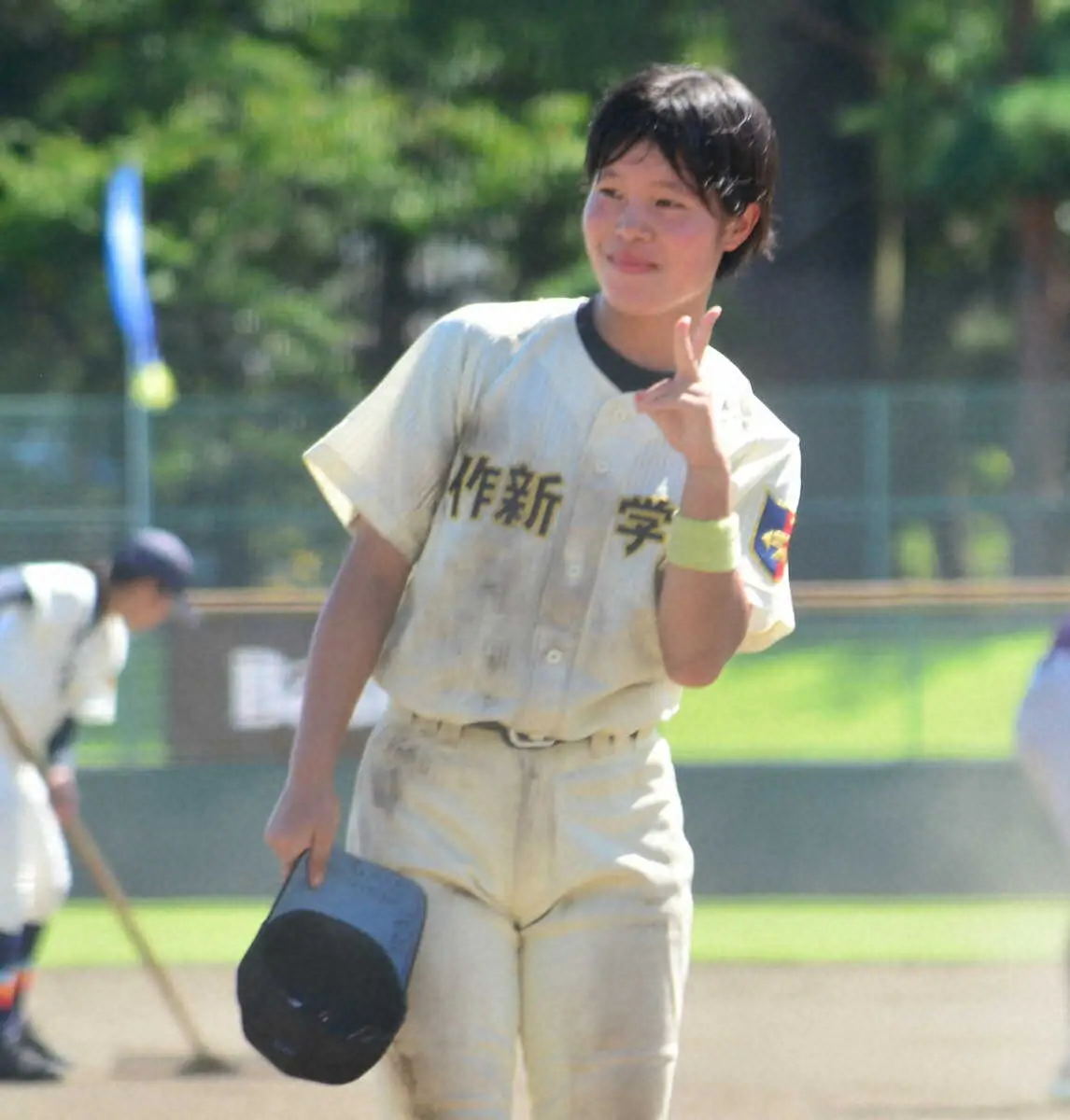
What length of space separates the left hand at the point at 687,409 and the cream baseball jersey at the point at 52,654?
13.4 ft

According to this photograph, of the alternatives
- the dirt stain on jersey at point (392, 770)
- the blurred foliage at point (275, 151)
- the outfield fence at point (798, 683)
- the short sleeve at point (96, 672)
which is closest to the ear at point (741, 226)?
the dirt stain on jersey at point (392, 770)

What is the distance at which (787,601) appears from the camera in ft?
9.34

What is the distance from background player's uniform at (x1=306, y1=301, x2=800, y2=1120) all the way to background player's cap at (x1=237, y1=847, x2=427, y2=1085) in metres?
0.07

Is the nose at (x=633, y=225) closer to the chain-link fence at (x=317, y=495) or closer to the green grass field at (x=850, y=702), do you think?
the green grass field at (x=850, y=702)

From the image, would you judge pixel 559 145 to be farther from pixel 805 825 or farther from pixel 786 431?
pixel 786 431

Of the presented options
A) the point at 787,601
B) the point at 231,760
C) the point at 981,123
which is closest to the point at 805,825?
the point at 231,760

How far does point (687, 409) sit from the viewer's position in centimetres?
248

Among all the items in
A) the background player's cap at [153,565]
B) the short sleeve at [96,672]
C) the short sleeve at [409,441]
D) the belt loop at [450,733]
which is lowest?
the short sleeve at [96,672]

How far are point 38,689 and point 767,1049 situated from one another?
2.14 m

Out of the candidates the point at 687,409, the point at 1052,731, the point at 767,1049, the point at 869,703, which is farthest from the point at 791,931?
the point at 687,409

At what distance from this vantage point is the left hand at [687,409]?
2.48 m

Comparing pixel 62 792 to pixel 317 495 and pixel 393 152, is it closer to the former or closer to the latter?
pixel 317 495

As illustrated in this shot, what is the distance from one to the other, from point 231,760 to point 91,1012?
94.0 inches

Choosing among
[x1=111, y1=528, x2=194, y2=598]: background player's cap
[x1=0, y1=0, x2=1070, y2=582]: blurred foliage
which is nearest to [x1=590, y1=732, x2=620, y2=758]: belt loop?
[x1=111, y1=528, x2=194, y2=598]: background player's cap
